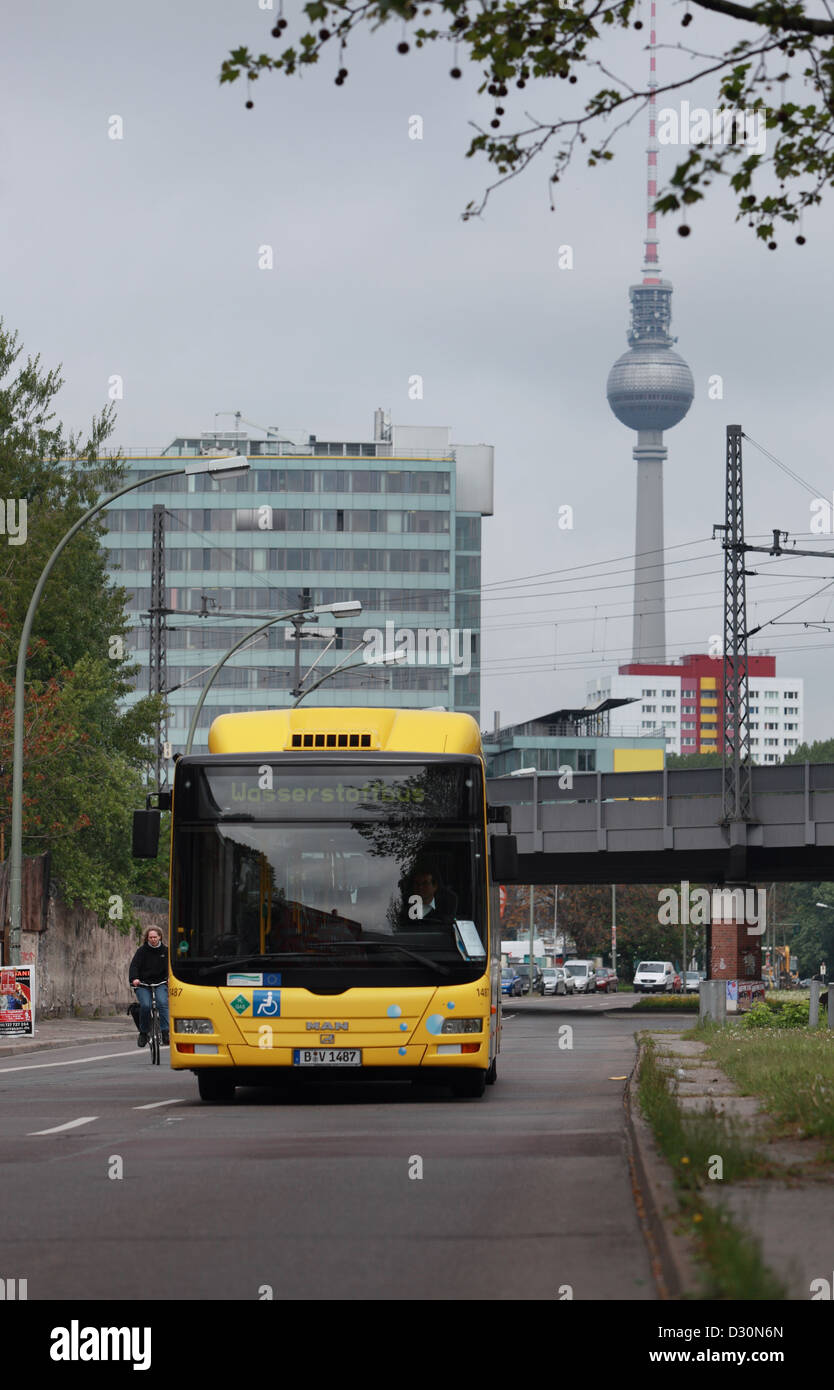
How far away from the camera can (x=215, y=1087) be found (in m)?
18.0

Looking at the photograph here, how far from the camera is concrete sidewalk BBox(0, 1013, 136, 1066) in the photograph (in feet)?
99.1

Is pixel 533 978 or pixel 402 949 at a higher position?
pixel 402 949

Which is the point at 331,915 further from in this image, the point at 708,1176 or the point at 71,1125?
the point at 708,1176

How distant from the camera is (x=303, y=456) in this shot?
126m

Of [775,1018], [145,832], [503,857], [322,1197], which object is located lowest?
[775,1018]

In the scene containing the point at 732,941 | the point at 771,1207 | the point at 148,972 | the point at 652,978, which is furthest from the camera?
the point at 652,978

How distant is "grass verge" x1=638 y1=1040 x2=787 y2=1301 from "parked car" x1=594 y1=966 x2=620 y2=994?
303ft

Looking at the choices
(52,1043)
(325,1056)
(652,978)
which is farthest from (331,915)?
(652,978)

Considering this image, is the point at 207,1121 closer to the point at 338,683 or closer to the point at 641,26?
the point at 641,26

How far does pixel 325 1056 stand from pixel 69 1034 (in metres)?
19.4

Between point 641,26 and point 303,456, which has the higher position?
point 303,456

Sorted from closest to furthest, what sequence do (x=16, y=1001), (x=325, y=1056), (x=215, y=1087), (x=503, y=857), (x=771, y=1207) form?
(x=771, y=1207) → (x=325, y=1056) → (x=503, y=857) → (x=215, y=1087) → (x=16, y=1001)
